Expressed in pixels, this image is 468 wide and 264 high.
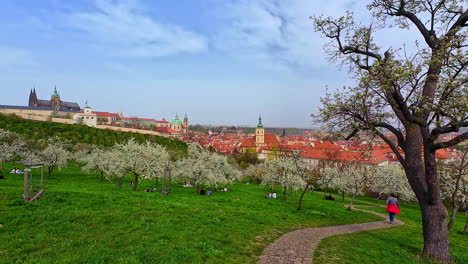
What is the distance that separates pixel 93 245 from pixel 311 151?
102952mm

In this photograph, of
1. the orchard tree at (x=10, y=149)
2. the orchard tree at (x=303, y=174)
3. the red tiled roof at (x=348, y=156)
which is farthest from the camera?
the orchard tree at (x=10, y=149)

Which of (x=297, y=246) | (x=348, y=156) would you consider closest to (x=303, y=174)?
(x=297, y=246)

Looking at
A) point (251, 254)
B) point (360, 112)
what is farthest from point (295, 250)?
point (360, 112)

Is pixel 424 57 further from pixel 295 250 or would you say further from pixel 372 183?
pixel 372 183

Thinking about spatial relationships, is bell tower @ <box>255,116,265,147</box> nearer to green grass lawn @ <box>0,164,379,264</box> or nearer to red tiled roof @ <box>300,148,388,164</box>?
red tiled roof @ <box>300,148,388,164</box>

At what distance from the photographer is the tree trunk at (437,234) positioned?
11.4 m

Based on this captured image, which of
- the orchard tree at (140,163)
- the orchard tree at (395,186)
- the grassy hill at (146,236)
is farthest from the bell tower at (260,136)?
the grassy hill at (146,236)

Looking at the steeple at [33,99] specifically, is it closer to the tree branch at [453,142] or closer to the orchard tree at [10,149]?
the orchard tree at [10,149]

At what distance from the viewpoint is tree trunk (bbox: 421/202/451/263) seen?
1137 cm

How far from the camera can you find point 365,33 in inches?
503

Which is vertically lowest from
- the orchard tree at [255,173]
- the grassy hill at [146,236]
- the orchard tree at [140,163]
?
the orchard tree at [255,173]

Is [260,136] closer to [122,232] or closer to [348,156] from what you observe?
[348,156]

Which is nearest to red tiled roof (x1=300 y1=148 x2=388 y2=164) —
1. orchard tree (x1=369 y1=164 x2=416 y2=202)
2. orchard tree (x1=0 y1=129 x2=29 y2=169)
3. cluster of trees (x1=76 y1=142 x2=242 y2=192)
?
orchard tree (x1=369 y1=164 x2=416 y2=202)

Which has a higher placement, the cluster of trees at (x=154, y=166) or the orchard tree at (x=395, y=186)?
the cluster of trees at (x=154, y=166)
